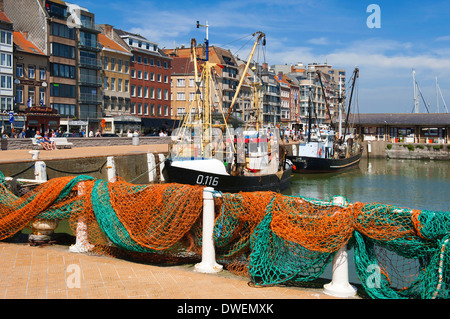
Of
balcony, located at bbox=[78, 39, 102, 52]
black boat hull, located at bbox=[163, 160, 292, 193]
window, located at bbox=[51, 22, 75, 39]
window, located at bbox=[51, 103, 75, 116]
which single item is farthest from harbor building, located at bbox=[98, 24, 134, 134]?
black boat hull, located at bbox=[163, 160, 292, 193]

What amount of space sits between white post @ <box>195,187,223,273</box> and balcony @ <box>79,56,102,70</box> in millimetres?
59788

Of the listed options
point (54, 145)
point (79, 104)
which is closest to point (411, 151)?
point (79, 104)

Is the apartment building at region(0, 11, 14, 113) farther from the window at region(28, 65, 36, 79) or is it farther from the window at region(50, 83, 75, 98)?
the window at region(50, 83, 75, 98)

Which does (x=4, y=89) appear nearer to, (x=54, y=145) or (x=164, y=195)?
(x=54, y=145)

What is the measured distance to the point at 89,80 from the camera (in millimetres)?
63969

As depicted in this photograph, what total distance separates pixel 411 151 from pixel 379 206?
230 feet

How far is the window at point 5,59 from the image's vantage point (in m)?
49.8

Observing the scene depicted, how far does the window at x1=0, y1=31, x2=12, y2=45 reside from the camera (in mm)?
49531

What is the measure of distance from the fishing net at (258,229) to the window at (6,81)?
4622 cm

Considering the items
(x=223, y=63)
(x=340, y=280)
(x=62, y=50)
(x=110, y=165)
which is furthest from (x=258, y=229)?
(x=223, y=63)

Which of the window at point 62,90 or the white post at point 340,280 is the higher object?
Answer: the window at point 62,90

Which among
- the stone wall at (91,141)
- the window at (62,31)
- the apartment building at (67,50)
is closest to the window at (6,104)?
the apartment building at (67,50)

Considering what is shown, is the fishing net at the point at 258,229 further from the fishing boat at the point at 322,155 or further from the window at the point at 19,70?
the window at the point at 19,70
